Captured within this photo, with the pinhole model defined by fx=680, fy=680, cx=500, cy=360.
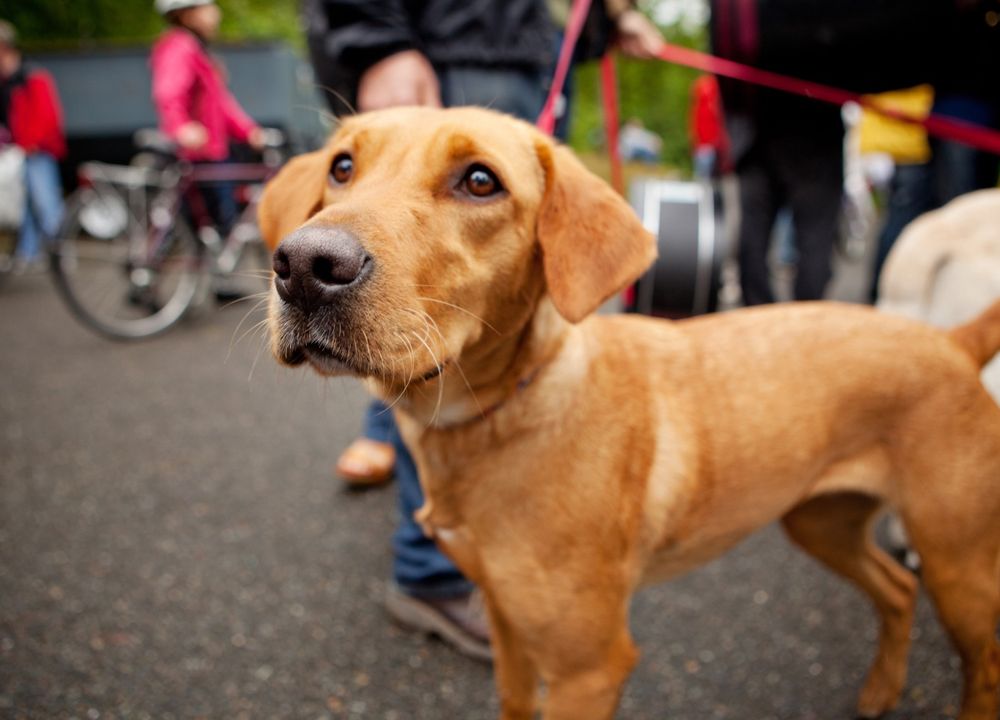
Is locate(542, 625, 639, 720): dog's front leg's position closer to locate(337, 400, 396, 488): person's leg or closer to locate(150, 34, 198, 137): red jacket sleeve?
locate(337, 400, 396, 488): person's leg

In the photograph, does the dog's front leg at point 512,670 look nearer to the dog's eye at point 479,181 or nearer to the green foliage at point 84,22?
the dog's eye at point 479,181

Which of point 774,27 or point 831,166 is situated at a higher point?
point 774,27

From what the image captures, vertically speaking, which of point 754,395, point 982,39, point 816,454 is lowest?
point 816,454

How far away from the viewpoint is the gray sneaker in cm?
233

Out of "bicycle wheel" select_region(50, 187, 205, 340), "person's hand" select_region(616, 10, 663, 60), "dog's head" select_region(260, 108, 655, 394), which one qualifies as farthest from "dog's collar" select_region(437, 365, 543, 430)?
"bicycle wheel" select_region(50, 187, 205, 340)

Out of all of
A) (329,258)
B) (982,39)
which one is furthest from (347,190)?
(982,39)

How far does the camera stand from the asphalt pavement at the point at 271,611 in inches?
84.2

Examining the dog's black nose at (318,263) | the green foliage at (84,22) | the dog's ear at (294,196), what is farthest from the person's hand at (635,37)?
the green foliage at (84,22)

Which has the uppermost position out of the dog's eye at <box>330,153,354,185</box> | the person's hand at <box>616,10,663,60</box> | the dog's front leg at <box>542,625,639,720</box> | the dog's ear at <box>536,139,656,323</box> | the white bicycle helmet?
the white bicycle helmet

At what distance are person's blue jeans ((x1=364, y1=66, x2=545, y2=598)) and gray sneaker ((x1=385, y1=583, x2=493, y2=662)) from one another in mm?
32

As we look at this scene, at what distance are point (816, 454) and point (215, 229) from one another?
6.09m

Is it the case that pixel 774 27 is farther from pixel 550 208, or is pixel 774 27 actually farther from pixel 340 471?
pixel 340 471

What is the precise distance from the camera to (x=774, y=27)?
3.01 m

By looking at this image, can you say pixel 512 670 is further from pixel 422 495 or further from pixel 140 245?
pixel 140 245
